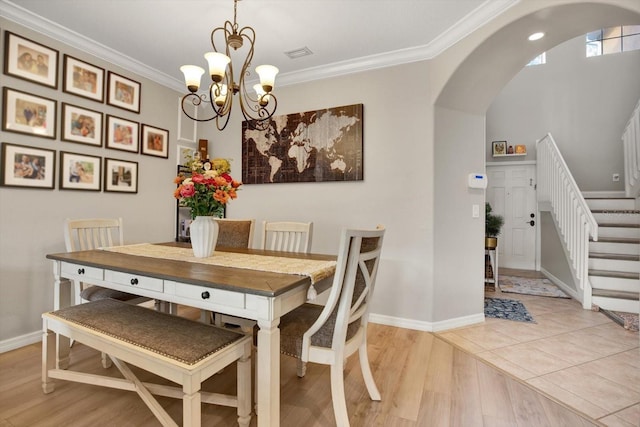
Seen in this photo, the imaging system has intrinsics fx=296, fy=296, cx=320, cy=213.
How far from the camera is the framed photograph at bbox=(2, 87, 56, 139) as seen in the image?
2.24 m

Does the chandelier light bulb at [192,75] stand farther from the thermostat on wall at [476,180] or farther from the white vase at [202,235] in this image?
the thermostat on wall at [476,180]

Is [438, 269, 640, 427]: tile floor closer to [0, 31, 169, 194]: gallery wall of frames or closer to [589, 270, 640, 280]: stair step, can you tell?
[589, 270, 640, 280]: stair step

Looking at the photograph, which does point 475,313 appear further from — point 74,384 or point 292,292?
point 74,384

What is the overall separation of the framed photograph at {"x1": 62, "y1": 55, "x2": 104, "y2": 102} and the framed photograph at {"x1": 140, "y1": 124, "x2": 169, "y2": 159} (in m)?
0.51

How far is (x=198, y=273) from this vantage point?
4.75ft

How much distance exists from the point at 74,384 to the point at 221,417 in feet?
3.43

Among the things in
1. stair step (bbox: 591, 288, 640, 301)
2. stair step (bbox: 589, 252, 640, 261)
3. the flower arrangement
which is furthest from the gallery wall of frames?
stair step (bbox: 589, 252, 640, 261)

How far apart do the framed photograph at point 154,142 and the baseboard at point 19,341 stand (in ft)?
6.23

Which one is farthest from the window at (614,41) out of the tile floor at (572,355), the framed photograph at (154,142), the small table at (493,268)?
the framed photograph at (154,142)

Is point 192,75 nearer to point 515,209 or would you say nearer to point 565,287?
point 565,287

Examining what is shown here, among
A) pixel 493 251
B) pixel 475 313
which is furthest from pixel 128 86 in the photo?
pixel 493 251

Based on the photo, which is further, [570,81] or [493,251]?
[570,81]

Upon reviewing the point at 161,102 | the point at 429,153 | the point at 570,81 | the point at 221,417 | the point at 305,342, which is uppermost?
the point at 570,81

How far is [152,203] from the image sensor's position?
336 cm
